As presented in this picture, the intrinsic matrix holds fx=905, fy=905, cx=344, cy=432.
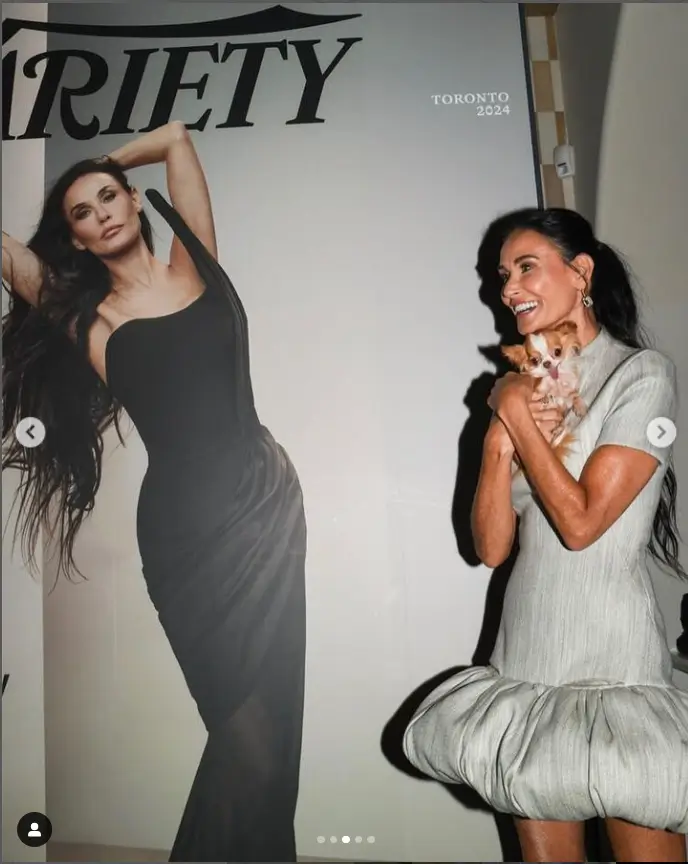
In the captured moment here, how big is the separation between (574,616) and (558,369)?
1.11ft

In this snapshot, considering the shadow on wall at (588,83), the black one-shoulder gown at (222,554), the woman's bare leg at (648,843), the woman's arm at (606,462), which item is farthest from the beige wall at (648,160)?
the woman's bare leg at (648,843)

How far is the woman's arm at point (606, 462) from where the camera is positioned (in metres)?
1.16

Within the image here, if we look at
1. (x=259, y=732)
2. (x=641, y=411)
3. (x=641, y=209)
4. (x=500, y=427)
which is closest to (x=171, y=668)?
(x=259, y=732)

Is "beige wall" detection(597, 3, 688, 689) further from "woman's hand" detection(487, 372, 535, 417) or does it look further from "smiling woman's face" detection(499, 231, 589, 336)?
"woman's hand" detection(487, 372, 535, 417)

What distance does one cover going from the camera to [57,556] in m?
1.43

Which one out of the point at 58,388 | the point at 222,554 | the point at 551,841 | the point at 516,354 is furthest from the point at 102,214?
the point at 551,841

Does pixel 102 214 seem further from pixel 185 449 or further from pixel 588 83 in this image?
pixel 588 83

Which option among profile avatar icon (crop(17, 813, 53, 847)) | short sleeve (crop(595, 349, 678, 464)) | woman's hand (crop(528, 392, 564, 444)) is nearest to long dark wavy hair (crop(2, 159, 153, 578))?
profile avatar icon (crop(17, 813, 53, 847))

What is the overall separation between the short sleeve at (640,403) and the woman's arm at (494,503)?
0.42 ft

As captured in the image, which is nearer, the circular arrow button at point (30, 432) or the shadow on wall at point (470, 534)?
the shadow on wall at point (470, 534)

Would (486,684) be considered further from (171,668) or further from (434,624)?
(171,668)

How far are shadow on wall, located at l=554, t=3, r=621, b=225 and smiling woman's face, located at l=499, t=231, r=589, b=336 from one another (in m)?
0.16

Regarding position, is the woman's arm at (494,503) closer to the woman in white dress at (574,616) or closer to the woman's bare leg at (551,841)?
the woman in white dress at (574,616)

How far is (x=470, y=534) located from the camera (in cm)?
138
